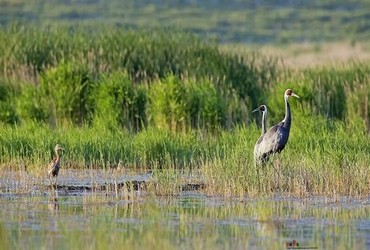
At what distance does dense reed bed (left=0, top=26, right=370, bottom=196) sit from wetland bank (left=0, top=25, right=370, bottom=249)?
29 mm

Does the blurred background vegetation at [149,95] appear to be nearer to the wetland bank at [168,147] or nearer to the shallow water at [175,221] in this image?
the wetland bank at [168,147]

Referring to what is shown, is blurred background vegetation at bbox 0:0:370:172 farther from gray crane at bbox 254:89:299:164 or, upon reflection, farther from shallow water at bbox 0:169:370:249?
shallow water at bbox 0:169:370:249

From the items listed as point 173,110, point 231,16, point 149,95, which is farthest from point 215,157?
point 231,16

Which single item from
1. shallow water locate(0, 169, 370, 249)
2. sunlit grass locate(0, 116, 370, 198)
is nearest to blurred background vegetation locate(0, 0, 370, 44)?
sunlit grass locate(0, 116, 370, 198)

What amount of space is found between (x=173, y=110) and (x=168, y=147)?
11.6ft

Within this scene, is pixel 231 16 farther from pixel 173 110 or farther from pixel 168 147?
pixel 168 147

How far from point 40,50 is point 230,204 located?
12158 mm

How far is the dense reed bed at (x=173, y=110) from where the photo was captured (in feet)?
50.7

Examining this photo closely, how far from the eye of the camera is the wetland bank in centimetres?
1262

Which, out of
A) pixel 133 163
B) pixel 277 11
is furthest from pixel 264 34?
pixel 133 163

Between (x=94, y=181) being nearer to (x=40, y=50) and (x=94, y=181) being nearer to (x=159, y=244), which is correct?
(x=159, y=244)

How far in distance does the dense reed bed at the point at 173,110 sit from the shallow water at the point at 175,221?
0.68 metres

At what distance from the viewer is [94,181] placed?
16344mm

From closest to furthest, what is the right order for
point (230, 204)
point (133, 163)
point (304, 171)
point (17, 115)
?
point (230, 204) → point (304, 171) → point (133, 163) → point (17, 115)
